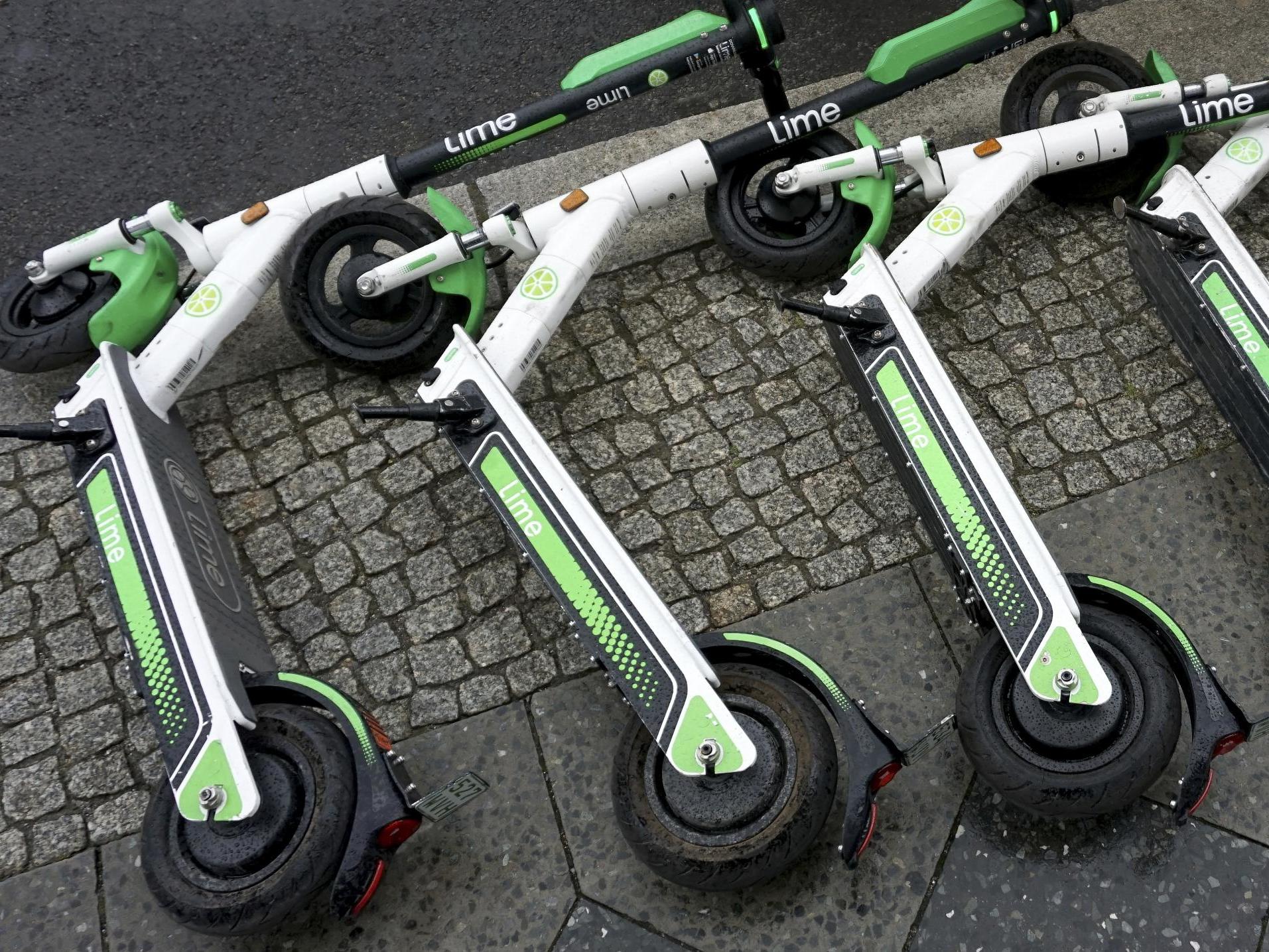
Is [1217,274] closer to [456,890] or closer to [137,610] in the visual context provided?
[456,890]

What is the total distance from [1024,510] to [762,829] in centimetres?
120

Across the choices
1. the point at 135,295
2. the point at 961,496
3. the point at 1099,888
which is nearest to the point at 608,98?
the point at 135,295

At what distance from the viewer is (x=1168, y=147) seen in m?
3.76

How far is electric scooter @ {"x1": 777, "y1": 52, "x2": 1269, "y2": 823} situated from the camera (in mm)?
2600

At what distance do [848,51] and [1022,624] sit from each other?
3048 millimetres

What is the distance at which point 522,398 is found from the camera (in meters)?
3.71

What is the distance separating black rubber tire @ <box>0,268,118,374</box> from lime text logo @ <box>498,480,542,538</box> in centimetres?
168

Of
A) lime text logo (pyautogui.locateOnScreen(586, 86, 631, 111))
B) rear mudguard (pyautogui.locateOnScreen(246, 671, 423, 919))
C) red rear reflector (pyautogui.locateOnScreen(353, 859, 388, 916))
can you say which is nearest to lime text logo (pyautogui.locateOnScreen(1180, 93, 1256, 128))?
lime text logo (pyautogui.locateOnScreen(586, 86, 631, 111))

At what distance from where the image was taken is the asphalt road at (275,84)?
14.6 ft

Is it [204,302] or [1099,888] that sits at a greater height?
[204,302]

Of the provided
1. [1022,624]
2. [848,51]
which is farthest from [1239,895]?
[848,51]

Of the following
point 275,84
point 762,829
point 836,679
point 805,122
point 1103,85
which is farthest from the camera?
point 275,84

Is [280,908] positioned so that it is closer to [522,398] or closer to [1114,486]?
[522,398]

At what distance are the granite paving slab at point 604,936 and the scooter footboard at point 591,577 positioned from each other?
614mm
